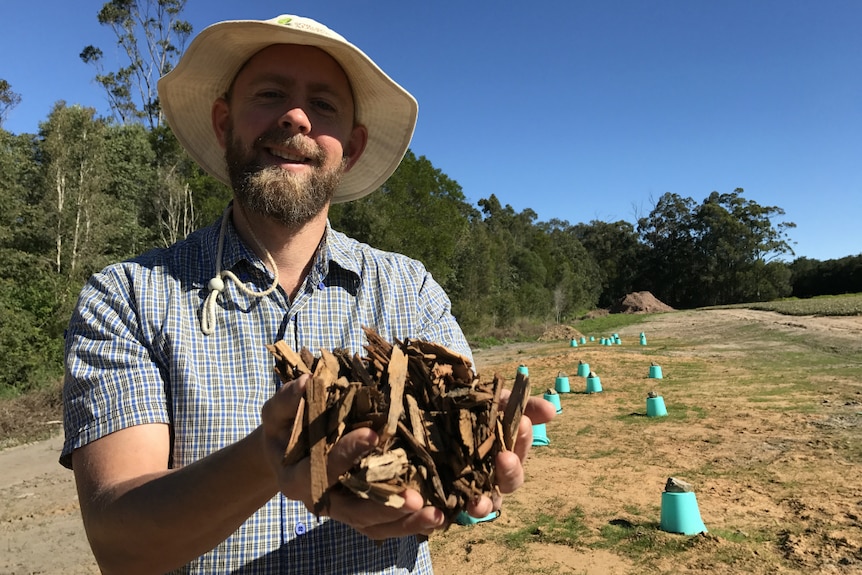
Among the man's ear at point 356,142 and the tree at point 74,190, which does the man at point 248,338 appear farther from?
the tree at point 74,190

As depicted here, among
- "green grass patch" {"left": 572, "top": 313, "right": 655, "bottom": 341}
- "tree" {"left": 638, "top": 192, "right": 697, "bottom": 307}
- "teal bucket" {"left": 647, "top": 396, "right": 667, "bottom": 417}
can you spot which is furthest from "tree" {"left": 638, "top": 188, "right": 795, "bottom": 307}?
"teal bucket" {"left": 647, "top": 396, "right": 667, "bottom": 417}

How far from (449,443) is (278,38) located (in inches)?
62.2

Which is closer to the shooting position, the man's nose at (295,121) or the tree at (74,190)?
the man's nose at (295,121)

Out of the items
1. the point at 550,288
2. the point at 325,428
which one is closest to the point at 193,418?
the point at 325,428

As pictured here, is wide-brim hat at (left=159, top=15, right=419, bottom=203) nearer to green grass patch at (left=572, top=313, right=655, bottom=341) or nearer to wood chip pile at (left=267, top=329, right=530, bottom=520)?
wood chip pile at (left=267, top=329, right=530, bottom=520)

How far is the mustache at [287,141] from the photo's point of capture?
1.95 metres

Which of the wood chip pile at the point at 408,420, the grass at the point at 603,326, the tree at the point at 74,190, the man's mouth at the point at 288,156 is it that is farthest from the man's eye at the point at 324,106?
the grass at the point at 603,326

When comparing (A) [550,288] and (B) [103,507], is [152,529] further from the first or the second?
(A) [550,288]

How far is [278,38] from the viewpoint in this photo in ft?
6.70

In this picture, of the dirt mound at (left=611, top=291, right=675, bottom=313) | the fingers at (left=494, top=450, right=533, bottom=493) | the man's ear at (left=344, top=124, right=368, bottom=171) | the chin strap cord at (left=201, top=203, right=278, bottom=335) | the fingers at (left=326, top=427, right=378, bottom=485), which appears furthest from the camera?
the dirt mound at (left=611, top=291, right=675, bottom=313)

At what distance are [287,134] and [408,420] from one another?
3.75 feet

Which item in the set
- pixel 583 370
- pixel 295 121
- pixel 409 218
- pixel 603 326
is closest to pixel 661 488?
pixel 295 121

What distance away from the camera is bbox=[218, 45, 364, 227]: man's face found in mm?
1946

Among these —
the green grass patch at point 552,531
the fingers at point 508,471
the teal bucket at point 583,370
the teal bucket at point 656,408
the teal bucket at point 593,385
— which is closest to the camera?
the fingers at point 508,471
